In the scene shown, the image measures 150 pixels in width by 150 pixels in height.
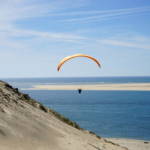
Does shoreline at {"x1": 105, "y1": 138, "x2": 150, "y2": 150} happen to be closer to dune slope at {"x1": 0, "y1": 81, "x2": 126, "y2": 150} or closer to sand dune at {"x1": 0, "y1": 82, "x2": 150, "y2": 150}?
sand dune at {"x1": 0, "y1": 82, "x2": 150, "y2": 150}

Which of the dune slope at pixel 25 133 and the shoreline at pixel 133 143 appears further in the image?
the shoreline at pixel 133 143

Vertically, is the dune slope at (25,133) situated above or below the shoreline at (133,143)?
above

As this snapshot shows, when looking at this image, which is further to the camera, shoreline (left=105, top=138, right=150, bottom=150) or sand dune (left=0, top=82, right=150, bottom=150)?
shoreline (left=105, top=138, right=150, bottom=150)

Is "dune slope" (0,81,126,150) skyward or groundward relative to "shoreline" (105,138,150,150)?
skyward

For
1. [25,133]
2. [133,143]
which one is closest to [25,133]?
[25,133]

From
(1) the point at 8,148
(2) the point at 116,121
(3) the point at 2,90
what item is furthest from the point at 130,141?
(1) the point at 8,148

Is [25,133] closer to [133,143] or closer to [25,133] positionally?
[25,133]

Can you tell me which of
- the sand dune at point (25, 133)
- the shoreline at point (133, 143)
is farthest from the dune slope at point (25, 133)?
the shoreline at point (133, 143)

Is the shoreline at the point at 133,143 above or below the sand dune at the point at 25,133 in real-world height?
below

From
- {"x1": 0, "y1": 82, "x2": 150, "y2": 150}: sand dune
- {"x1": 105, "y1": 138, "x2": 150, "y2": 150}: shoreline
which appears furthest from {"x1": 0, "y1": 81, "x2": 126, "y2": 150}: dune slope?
{"x1": 105, "y1": 138, "x2": 150, "y2": 150}: shoreline

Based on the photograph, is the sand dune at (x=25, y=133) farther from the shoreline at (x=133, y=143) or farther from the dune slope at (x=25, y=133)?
the shoreline at (x=133, y=143)

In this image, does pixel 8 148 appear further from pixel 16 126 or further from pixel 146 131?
pixel 146 131
